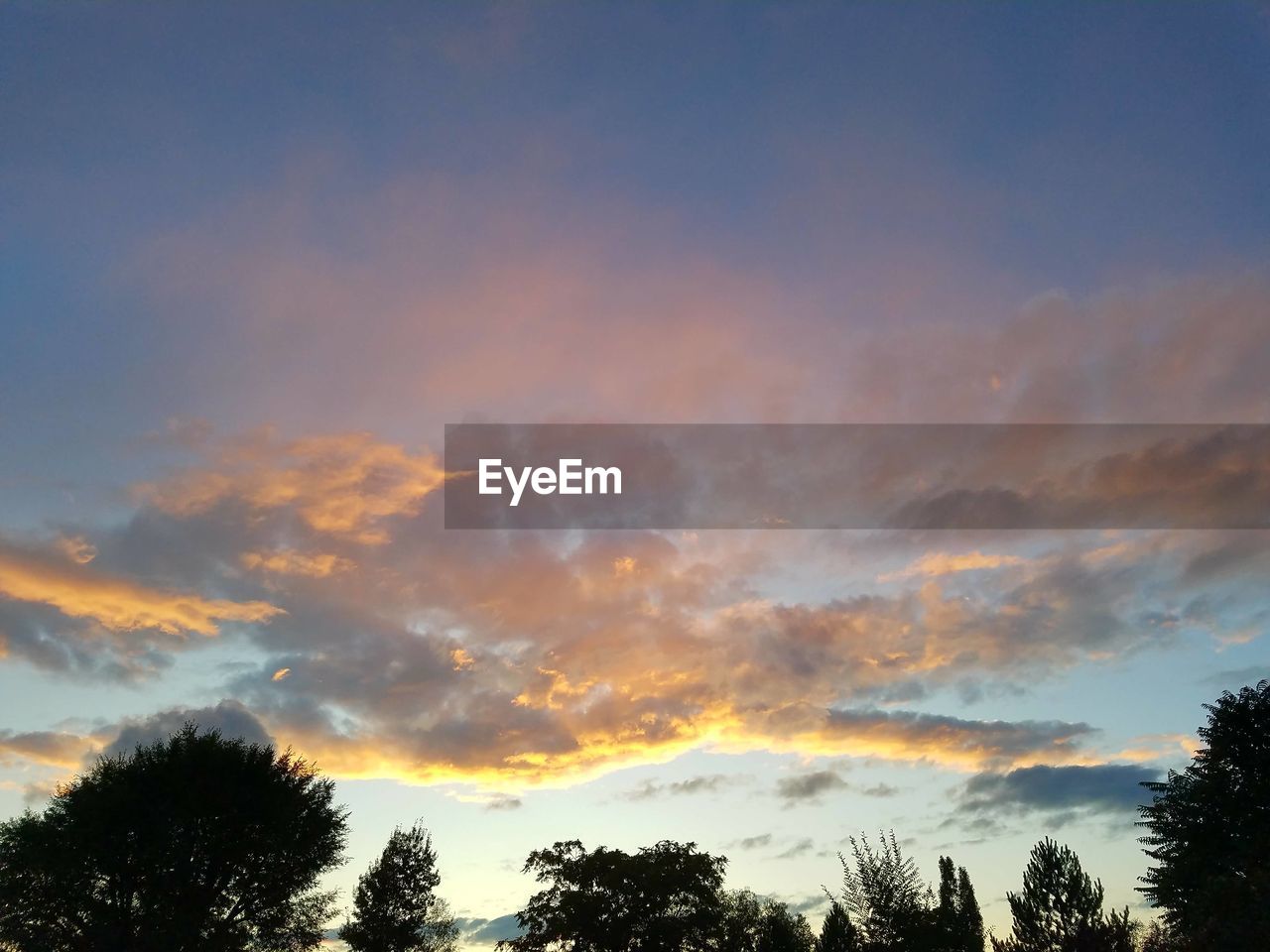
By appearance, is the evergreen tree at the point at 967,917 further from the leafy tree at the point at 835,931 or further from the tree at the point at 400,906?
Result: the tree at the point at 400,906

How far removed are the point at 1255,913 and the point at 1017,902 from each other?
1704 centimetres

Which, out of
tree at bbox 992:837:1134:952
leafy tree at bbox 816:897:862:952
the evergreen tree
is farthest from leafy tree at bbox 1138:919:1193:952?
leafy tree at bbox 816:897:862:952

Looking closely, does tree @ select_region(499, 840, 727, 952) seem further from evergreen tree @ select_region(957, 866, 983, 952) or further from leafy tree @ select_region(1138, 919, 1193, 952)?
leafy tree @ select_region(1138, 919, 1193, 952)

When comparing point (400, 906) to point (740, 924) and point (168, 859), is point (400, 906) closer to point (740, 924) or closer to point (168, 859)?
point (168, 859)

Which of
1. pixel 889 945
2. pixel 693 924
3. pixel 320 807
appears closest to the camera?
pixel 889 945

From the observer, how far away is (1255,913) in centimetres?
3591

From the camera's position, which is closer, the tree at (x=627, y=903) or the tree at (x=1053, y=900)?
the tree at (x=1053, y=900)

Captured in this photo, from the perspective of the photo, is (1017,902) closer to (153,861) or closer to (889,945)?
(889,945)

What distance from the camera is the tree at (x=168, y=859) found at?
5481 centimetres

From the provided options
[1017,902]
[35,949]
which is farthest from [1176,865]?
[35,949]

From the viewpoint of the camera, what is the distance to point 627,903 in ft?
292

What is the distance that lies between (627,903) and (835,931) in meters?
21.2

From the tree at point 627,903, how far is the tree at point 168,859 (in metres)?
33.9

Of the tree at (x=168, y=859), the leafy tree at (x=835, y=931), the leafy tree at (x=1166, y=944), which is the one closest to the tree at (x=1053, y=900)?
the leafy tree at (x=1166, y=944)
